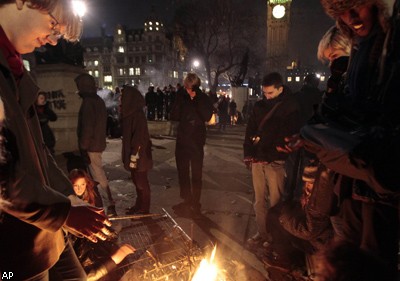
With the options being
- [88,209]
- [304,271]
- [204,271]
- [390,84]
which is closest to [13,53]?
[88,209]

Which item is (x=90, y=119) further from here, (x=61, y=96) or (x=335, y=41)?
(x=335, y=41)

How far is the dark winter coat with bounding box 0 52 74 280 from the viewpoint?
126 cm

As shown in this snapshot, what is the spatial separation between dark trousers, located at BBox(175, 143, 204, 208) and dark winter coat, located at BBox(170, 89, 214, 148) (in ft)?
0.39

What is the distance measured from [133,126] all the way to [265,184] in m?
2.45

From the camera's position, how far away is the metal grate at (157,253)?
2777mm

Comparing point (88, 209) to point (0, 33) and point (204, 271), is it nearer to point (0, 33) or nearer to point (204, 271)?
point (0, 33)

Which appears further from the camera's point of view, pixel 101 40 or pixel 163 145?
pixel 101 40

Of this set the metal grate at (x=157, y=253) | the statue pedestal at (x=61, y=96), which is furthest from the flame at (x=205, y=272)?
the statue pedestal at (x=61, y=96)

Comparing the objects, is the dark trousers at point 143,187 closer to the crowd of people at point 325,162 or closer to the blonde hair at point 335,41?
the crowd of people at point 325,162

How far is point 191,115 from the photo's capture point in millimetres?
5152

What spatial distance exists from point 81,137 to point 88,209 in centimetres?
376

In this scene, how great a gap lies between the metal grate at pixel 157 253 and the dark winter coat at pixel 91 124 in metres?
1.67

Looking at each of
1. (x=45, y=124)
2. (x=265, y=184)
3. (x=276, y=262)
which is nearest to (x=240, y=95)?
(x=45, y=124)

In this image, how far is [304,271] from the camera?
322cm
